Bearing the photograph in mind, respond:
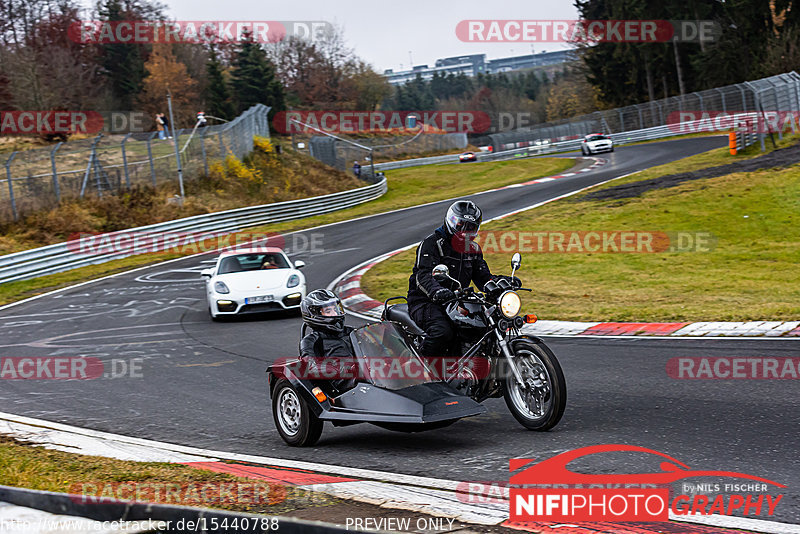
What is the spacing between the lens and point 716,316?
11.1m

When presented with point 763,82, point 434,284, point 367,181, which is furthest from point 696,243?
point 367,181

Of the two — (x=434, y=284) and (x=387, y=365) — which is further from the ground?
(x=434, y=284)

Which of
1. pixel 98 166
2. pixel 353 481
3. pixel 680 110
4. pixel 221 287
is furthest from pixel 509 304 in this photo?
pixel 680 110

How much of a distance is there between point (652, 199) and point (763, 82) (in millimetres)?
21003

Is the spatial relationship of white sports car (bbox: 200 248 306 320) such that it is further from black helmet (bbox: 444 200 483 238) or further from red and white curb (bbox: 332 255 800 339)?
black helmet (bbox: 444 200 483 238)

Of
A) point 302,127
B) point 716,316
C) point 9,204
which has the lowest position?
point 716,316

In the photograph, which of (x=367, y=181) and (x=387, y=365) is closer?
(x=387, y=365)

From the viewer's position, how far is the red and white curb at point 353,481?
4.28 metres

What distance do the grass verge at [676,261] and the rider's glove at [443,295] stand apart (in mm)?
5546

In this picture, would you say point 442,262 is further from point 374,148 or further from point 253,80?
point 374,148

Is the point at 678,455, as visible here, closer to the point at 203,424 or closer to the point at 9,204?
the point at 203,424

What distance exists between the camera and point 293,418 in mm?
7168

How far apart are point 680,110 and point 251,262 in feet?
159

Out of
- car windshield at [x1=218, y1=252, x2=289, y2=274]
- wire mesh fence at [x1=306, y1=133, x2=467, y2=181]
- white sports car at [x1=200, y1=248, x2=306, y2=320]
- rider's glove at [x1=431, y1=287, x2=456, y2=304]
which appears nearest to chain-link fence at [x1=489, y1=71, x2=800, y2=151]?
wire mesh fence at [x1=306, y1=133, x2=467, y2=181]
